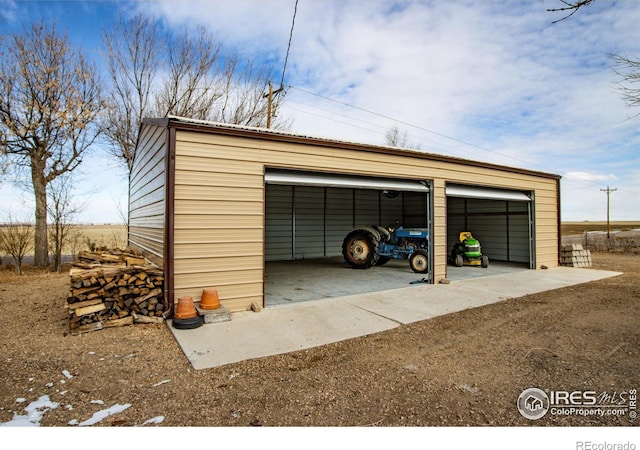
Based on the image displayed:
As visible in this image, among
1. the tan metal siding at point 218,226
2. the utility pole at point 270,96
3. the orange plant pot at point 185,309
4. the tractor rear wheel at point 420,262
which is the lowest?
the orange plant pot at point 185,309

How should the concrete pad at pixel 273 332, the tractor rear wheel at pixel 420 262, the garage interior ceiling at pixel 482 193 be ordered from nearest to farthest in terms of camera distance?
the concrete pad at pixel 273 332
the garage interior ceiling at pixel 482 193
the tractor rear wheel at pixel 420 262

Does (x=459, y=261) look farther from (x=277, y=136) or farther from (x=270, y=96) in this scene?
(x=270, y=96)

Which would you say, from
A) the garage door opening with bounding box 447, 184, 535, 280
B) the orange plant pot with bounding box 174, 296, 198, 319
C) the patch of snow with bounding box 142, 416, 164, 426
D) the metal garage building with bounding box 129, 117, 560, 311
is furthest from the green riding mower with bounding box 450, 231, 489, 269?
the patch of snow with bounding box 142, 416, 164, 426

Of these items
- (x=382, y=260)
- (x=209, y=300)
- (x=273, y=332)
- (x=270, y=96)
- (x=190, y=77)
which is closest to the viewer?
(x=273, y=332)

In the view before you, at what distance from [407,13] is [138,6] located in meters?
9.92

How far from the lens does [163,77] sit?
1279 cm

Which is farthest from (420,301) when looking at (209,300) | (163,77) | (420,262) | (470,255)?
(163,77)

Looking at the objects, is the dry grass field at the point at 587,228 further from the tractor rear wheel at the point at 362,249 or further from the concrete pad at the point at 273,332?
the concrete pad at the point at 273,332

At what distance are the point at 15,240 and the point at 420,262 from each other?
1043 cm

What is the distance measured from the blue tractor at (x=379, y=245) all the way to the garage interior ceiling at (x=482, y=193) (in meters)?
1.27

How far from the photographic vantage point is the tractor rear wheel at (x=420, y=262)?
808 cm

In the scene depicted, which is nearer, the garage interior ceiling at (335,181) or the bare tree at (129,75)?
the garage interior ceiling at (335,181)

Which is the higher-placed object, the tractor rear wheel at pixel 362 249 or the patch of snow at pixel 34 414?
the tractor rear wheel at pixel 362 249

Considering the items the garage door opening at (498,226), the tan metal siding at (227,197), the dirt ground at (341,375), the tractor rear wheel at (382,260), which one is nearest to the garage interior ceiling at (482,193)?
the garage door opening at (498,226)
